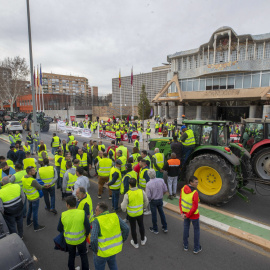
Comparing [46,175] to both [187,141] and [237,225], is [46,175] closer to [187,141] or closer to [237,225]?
[187,141]

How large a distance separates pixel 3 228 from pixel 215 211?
17.0 feet

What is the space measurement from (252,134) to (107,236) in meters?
8.20

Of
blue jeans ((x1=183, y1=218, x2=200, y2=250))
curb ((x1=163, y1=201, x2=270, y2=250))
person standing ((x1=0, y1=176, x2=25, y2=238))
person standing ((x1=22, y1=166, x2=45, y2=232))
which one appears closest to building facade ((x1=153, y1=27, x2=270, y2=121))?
curb ((x1=163, y1=201, x2=270, y2=250))

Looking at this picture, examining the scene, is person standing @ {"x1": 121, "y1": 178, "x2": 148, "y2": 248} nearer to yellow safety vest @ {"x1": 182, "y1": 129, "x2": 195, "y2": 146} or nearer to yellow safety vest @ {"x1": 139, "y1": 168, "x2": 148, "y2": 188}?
yellow safety vest @ {"x1": 139, "y1": 168, "x2": 148, "y2": 188}

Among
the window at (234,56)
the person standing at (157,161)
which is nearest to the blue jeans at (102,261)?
the person standing at (157,161)


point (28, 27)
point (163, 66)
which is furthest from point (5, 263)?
point (163, 66)

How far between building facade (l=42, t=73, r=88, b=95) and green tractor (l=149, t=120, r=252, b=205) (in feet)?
322

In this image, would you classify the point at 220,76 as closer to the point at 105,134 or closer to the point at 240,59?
the point at 240,59

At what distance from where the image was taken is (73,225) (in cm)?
327

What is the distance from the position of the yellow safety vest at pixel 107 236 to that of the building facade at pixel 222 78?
92.3 feet

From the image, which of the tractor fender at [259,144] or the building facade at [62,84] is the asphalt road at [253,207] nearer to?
the tractor fender at [259,144]

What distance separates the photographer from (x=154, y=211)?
4.72 m

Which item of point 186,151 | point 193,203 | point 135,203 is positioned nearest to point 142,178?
point 135,203

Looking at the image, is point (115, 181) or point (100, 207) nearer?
point (100, 207)
